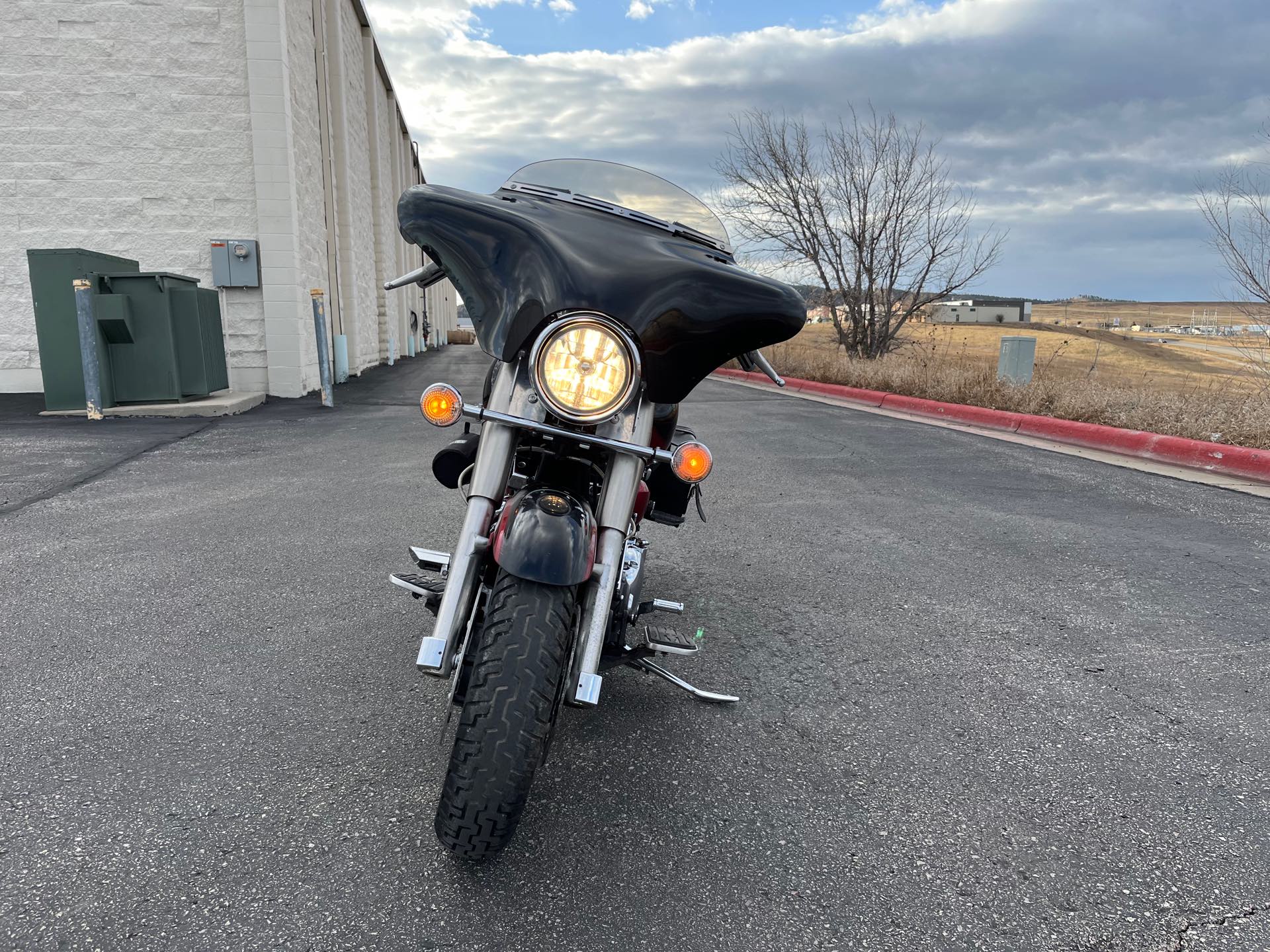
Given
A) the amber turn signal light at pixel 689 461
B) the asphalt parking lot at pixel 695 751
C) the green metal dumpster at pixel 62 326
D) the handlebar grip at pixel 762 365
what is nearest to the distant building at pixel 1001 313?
the green metal dumpster at pixel 62 326

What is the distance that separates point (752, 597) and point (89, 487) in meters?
4.92

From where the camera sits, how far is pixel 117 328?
9.41 meters

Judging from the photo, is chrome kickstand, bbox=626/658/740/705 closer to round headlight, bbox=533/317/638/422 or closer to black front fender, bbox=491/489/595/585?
black front fender, bbox=491/489/595/585

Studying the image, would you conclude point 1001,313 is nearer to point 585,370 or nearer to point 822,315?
point 822,315

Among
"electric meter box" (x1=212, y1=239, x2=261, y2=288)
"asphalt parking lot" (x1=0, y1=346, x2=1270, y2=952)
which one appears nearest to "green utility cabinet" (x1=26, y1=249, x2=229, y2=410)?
"electric meter box" (x1=212, y1=239, x2=261, y2=288)

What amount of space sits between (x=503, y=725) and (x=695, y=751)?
2.99 feet

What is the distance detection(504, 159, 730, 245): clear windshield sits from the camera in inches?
112

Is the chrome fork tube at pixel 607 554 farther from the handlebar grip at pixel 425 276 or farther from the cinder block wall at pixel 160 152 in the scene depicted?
the cinder block wall at pixel 160 152

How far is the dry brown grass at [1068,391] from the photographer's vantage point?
825cm

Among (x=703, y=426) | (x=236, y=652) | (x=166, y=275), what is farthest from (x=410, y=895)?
(x=166, y=275)

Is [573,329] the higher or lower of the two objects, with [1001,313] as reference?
lower

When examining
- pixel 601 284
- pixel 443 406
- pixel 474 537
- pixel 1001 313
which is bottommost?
pixel 474 537

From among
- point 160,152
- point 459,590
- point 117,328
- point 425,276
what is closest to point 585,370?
point 459,590

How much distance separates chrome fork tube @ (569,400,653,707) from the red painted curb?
6377mm
